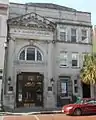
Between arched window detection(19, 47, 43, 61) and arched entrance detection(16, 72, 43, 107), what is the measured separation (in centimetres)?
176

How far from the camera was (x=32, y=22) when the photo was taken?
30.4 metres

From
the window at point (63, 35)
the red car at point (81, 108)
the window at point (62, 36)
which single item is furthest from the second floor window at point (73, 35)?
the red car at point (81, 108)

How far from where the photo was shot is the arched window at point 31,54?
30.1 metres

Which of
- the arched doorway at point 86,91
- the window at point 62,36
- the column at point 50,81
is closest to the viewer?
the column at point 50,81

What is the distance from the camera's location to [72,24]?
32.8 meters

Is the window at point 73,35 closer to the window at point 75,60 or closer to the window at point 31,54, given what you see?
the window at point 75,60

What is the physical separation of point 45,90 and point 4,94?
475 cm

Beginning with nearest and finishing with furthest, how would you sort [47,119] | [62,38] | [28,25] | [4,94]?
[47,119], [4,94], [28,25], [62,38]

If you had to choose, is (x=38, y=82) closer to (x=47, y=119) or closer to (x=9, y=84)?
(x=9, y=84)

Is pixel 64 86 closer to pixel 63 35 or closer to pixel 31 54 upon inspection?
pixel 31 54

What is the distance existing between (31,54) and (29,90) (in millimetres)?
4195

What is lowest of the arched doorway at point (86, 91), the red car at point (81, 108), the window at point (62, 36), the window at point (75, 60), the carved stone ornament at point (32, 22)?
the red car at point (81, 108)

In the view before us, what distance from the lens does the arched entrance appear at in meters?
29.4

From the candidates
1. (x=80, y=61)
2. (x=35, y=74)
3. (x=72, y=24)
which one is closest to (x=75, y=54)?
(x=80, y=61)
